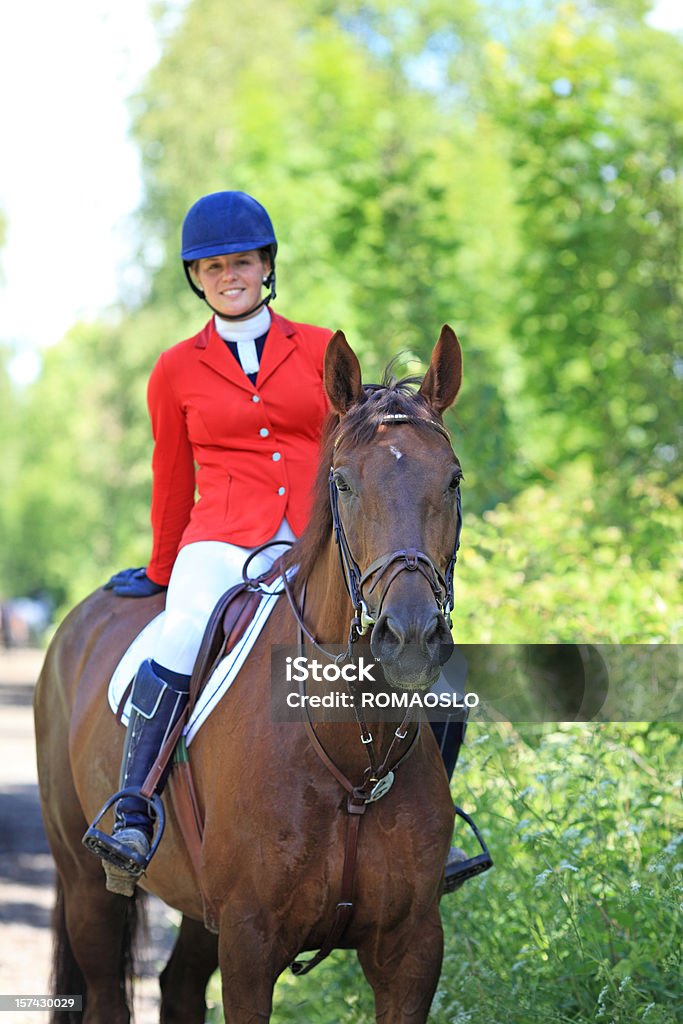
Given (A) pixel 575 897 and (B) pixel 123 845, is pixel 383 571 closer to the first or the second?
(B) pixel 123 845

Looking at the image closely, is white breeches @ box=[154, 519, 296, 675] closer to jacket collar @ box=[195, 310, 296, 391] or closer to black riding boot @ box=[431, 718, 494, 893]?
jacket collar @ box=[195, 310, 296, 391]

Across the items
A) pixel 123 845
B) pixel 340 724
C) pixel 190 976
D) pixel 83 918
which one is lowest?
pixel 190 976

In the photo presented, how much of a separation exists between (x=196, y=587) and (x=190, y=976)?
2.00 meters

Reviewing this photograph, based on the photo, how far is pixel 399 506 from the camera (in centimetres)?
367

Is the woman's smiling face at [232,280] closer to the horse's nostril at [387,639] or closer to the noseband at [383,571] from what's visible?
the noseband at [383,571]

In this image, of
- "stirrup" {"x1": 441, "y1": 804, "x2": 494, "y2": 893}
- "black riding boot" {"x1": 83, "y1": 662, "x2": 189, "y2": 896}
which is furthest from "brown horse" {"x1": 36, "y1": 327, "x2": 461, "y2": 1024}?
"stirrup" {"x1": 441, "y1": 804, "x2": 494, "y2": 893}

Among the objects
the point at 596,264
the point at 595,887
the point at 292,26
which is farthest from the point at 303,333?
the point at 292,26

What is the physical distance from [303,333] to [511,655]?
3.14m

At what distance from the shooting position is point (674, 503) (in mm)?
9250

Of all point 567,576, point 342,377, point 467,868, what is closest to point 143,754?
point 467,868

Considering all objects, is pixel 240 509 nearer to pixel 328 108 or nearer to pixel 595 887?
pixel 595 887

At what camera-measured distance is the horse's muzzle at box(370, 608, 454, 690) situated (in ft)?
11.1

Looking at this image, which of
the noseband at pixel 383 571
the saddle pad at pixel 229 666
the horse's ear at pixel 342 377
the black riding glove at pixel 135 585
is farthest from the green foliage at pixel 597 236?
the noseband at pixel 383 571

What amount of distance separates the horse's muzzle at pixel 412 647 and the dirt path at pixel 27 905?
3458 mm
